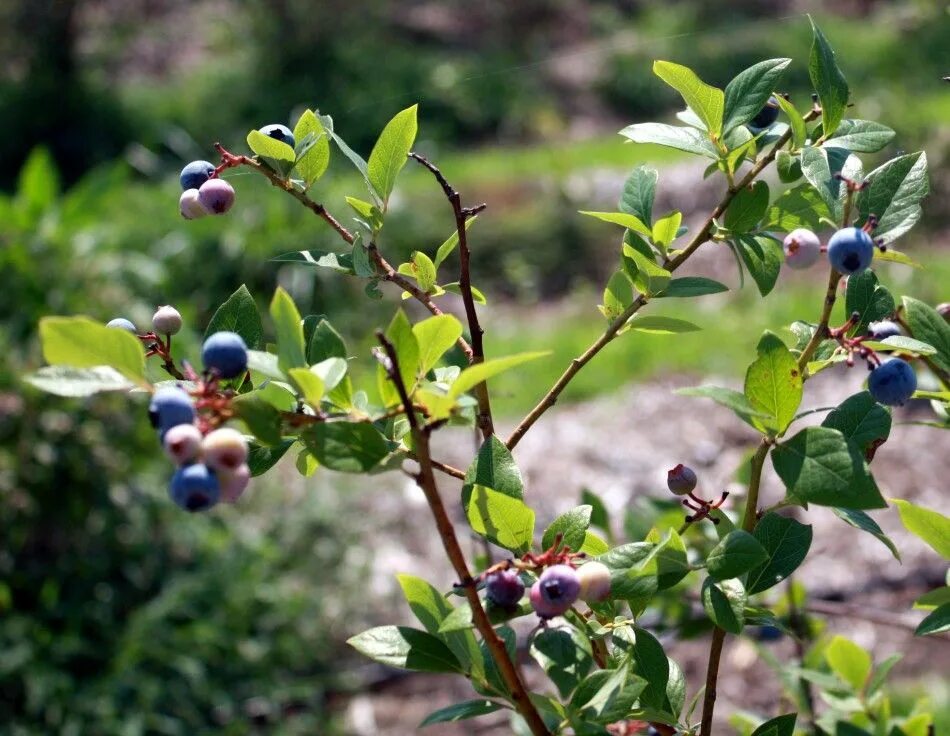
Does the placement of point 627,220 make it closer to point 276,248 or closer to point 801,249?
point 801,249

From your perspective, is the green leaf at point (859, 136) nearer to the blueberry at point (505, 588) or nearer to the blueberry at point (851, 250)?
the blueberry at point (851, 250)

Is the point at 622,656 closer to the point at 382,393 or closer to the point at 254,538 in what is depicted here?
the point at 382,393

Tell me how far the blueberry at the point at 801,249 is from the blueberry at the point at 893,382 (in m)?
0.07

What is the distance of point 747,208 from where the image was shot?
65cm

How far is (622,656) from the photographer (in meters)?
0.60

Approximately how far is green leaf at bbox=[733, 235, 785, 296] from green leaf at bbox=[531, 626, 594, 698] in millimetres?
221

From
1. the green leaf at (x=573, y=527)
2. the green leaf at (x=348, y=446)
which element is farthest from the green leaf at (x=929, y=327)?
the green leaf at (x=348, y=446)

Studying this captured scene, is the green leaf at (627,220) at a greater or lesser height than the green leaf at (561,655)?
greater

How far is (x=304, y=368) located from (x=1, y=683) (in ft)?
6.30

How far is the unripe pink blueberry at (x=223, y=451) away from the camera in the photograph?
455 millimetres

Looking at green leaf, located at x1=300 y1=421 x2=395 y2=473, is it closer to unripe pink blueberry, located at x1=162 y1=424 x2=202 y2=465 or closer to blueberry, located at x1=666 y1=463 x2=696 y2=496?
unripe pink blueberry, located at x1=162 y1=424 x2=202 y2=465

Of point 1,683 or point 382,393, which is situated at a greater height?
point 382,393

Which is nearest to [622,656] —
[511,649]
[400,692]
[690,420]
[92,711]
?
[511,649]

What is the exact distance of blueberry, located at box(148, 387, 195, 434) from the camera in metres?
0.46
